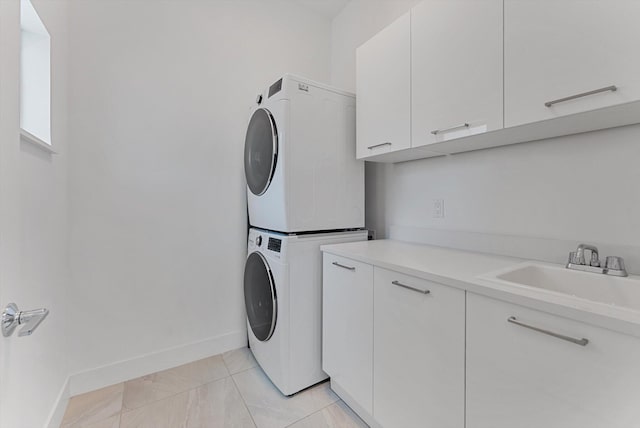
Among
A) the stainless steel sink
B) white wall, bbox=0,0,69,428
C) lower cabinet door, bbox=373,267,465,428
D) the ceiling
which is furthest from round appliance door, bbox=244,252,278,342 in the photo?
the ceiling

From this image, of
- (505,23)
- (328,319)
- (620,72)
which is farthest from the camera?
(328,319)

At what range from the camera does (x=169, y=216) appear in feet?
6.40

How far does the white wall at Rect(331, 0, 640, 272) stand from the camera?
3.48ft

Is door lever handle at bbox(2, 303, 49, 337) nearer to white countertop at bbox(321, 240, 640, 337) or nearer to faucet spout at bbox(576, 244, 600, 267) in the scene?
white countertop at bbox(321, 240, 640, 337)

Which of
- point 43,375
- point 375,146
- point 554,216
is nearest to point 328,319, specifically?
point 375,146

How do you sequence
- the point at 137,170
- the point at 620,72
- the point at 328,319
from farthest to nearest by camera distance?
1. the point at 137,170
2. the point at 328,319
3. the point at 620,72

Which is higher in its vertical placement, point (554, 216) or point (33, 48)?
point (33, 48)

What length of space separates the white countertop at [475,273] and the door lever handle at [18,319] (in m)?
1.13

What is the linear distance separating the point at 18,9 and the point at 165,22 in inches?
60.1

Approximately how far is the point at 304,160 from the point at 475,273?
109 cm

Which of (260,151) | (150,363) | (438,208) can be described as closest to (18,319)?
(260,151)

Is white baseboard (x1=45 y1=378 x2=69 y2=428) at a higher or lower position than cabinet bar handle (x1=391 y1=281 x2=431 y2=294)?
lower

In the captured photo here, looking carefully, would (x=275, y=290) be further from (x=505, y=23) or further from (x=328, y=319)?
(x=505, y=23)

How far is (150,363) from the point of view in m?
1.88
